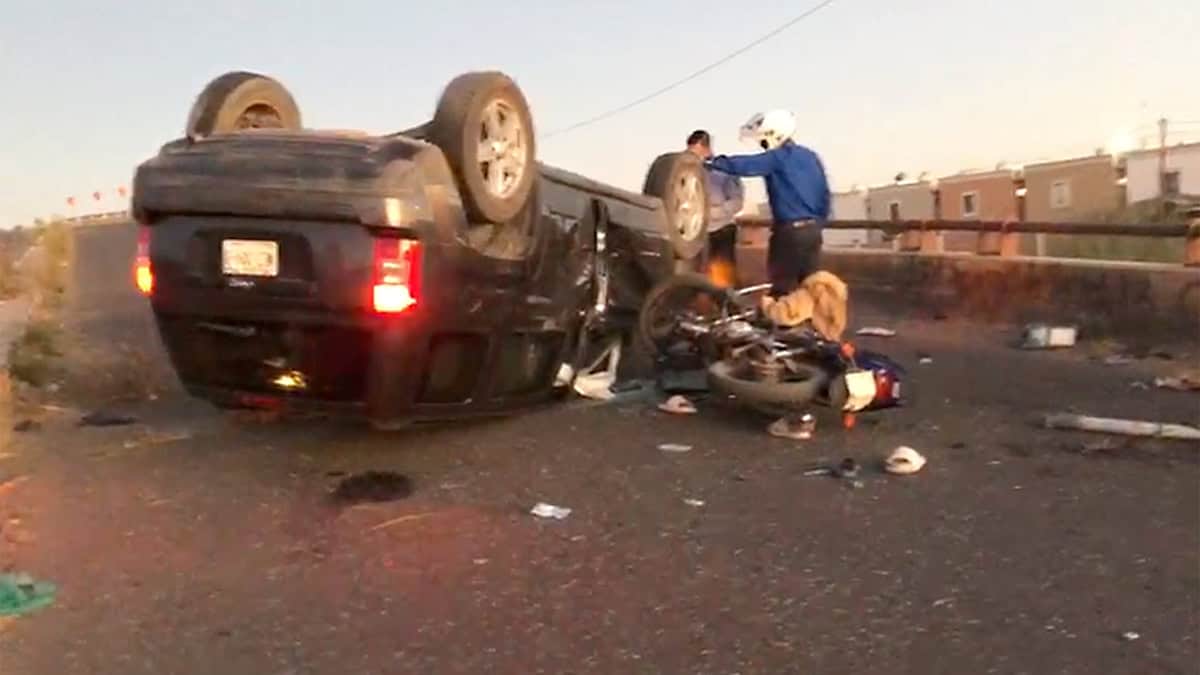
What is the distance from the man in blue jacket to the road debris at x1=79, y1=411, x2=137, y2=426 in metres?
4.61

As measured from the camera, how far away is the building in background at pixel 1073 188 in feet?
138

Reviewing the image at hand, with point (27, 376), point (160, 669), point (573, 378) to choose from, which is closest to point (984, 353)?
point (573, 378)

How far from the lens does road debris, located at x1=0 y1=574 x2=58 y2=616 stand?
15.2 feet

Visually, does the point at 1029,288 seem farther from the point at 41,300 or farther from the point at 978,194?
the point at 978,194

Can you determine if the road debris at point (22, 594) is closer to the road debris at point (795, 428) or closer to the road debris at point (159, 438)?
the road debris at point (159, 438)

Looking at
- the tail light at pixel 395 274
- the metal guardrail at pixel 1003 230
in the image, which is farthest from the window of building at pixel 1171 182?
the tail light at pixel 395 274

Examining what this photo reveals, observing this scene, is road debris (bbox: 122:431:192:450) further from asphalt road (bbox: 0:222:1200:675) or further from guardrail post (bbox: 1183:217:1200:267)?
guardrail post (bbox: 1183:217:1200:267)

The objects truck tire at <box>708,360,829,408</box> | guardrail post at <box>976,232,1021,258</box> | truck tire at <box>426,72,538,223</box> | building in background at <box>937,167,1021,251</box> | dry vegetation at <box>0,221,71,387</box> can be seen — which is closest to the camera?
truck tire at <box>426,72,538,223</box>

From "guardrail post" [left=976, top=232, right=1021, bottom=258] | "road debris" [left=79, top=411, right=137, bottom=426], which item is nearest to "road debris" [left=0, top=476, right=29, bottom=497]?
"road debris" [left=79, top=411, right=137, bottom=426]

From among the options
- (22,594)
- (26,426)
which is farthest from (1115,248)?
A: (22,594)

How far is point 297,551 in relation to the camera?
17.5 ft

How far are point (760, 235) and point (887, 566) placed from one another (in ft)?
43.7

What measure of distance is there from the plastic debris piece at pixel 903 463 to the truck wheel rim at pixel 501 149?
2.35 metres

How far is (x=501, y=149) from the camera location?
649cm
